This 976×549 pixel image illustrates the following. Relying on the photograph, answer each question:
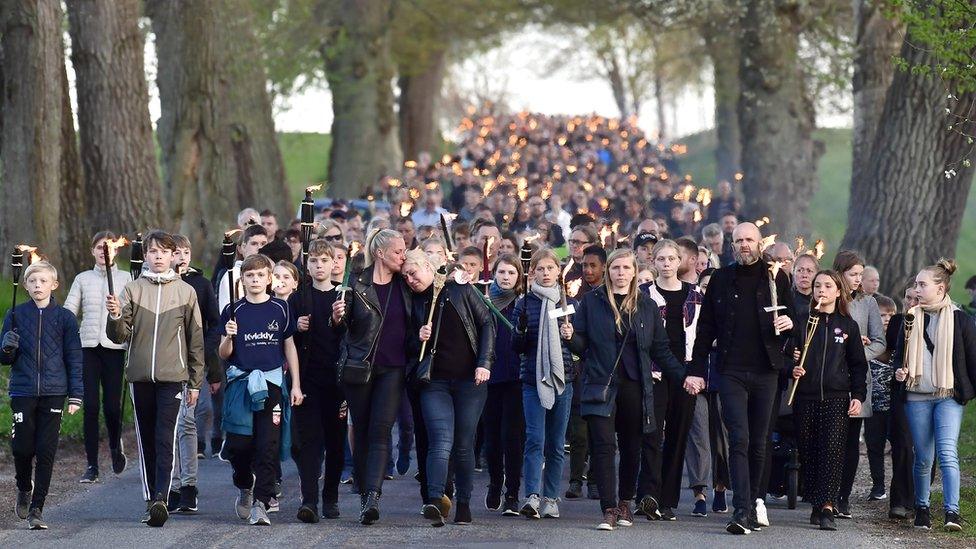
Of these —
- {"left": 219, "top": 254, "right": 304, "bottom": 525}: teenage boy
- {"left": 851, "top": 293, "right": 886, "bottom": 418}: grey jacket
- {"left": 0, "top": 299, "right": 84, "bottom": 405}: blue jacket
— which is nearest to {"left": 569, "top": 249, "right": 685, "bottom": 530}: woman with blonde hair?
{"left": 851, "top": 293, "right": 886, "bottom": 418}: grey jacket

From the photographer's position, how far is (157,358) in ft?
36.3

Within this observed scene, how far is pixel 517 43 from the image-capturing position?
6812 cm

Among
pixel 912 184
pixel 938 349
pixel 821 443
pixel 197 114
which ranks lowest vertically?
pixel 821 443

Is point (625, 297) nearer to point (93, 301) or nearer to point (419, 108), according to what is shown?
point (93, 301)

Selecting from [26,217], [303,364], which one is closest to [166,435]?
[303,364]

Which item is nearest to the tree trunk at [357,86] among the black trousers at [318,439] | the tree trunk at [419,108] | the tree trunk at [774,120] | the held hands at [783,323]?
the tree trunk at [419,108]

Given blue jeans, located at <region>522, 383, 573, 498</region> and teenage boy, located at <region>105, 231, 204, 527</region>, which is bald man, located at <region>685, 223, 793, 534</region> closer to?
blue jeans, located at <region>522, 383, 573, 498</region>

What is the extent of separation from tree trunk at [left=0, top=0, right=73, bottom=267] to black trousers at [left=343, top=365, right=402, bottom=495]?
378 inches

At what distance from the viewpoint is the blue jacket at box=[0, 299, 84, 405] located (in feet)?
36.3

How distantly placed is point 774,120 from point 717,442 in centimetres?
1977

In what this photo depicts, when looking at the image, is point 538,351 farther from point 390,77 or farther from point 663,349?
point 390,77

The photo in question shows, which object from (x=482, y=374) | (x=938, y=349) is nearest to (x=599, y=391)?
(x=482, y=374)

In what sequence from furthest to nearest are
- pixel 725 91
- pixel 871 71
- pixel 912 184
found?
pixel 725 91 → pixel 871 71 → pixel 912 184

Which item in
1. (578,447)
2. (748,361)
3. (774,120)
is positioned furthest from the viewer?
(774,120)
